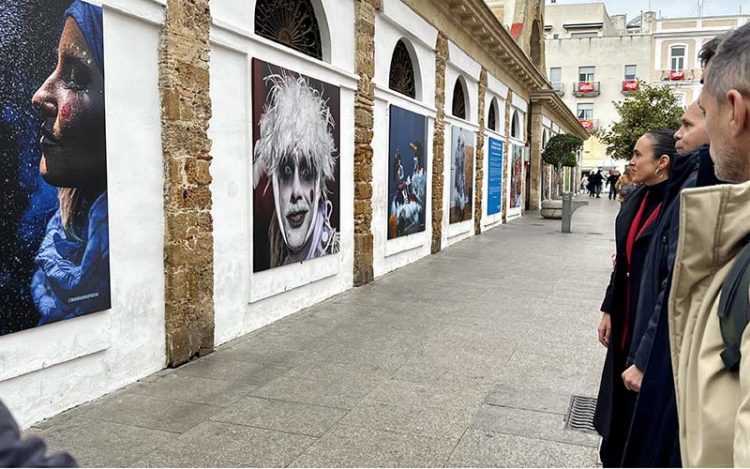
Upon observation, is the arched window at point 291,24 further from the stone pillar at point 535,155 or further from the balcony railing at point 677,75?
the balcony railing at point 677,75

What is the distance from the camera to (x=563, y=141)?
24812 mm

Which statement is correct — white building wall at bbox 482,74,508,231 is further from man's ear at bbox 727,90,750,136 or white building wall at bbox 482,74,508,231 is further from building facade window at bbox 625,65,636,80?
building facade window at bbox 625,65,636,80

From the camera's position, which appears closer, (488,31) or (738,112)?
(738,112)

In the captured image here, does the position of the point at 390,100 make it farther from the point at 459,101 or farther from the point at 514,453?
the point at 514,453

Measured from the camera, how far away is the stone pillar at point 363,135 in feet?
28.7

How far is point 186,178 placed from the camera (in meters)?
5.20

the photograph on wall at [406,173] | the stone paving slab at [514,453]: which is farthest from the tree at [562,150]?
the stone paving slab at [514,453]

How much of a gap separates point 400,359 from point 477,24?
10.5 metres

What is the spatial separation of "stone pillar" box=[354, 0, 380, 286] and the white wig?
34.8 inches

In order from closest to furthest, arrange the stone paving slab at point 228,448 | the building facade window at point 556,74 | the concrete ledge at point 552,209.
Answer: the stone paving slab at point 228,448 < the concrete ledge at point 552,209 < the building facade window at point 556,74

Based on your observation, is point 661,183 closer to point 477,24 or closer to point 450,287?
point 450,287

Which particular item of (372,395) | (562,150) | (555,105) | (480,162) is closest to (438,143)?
(480,162)

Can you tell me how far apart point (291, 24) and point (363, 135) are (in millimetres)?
2068

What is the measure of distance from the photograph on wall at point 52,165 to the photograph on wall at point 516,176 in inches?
717
